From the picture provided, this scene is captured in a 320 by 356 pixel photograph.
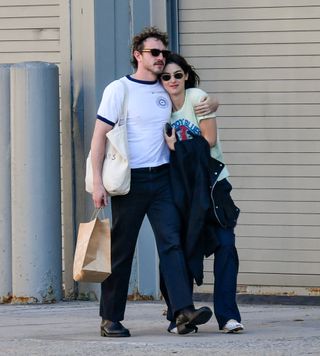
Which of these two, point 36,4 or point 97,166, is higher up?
point 36,4

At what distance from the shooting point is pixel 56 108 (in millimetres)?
9930

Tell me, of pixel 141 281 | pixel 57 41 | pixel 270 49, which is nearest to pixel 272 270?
pixel 141 281

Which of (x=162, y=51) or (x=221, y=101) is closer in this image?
(x=162, y=51)

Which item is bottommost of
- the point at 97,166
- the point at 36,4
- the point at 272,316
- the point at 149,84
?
the point at 272,316

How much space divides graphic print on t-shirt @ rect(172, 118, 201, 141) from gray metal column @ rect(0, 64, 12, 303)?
98.2 inches

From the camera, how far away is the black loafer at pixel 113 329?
25.6 feet

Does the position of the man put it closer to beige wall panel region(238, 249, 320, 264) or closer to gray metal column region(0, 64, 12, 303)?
gray metal column region(0, 64, 12, 303)

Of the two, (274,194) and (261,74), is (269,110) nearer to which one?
(261,74)

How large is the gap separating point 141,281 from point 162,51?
9.32 ft

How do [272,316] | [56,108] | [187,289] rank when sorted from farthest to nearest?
[56,108]
[272,316]
[187,289]

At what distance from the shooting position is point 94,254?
7.58 m

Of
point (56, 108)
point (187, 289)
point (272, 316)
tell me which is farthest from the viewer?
point (56, 108)

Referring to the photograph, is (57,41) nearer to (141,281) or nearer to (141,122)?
(141,281)

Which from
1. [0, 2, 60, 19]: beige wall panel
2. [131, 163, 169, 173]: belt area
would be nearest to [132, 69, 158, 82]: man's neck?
[131, 163, 169, 173]: belt area
